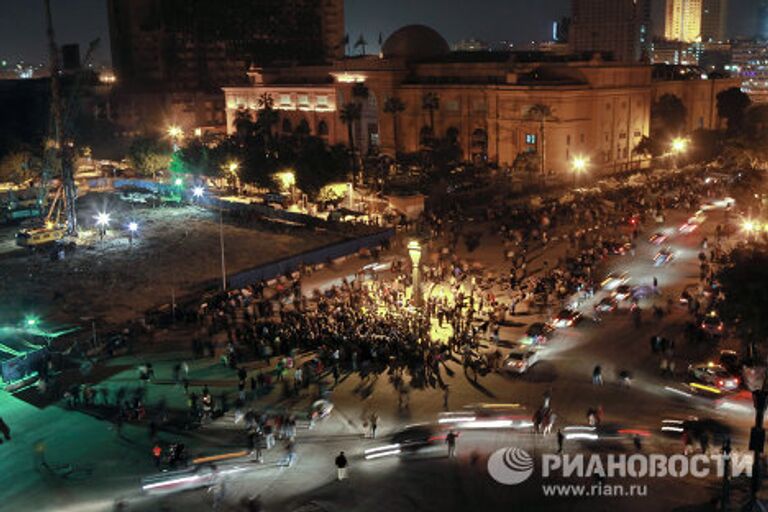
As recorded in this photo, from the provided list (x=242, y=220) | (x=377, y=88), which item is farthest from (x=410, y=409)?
(x=377, y=88)

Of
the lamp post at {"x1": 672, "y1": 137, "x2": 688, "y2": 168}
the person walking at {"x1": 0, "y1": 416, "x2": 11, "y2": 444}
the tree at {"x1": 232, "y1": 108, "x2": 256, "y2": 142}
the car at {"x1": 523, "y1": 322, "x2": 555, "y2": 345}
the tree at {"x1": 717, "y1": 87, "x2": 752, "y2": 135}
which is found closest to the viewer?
the person walking at {"x1": 0, "y1": 416, "x2": 11, "y2": 444}

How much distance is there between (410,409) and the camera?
Result: 2500 centimetres

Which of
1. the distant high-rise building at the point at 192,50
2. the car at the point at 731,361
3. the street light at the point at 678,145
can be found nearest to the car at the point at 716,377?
the car at the point at 731,361

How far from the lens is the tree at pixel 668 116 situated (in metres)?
85.4

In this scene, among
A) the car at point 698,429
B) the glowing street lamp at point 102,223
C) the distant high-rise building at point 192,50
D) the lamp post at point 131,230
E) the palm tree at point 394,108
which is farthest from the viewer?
the distant high-rise building at point 192,50

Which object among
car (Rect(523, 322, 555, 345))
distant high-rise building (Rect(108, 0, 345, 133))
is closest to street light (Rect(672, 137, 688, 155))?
car (Rect(523, 322, 555, 345))

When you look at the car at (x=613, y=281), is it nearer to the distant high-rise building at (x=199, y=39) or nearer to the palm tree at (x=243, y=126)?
the palm tree at (x=243, y=126)

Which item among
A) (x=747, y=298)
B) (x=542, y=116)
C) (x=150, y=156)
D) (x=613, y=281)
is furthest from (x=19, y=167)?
(x=747, y=298)

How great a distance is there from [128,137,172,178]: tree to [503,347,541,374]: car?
5773 cm

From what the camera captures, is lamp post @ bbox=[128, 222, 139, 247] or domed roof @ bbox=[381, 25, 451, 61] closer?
lamp post @ bbox=[128, 222, 139, 247]

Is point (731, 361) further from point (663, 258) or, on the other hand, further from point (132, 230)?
point (132, 230)

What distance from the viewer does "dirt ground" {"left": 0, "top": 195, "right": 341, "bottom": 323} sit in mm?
38625

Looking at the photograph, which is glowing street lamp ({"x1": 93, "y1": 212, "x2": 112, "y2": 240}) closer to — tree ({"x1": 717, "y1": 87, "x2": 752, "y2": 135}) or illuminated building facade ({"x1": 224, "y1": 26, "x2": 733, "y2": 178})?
illuminated building facade ({"x1": 224, "y1": 26, "x2": 733, "y2": 178})

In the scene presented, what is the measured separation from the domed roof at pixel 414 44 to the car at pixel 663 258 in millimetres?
48737
